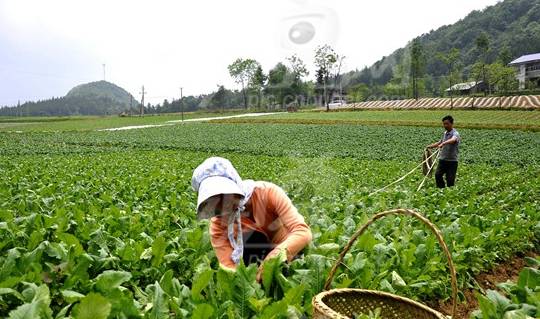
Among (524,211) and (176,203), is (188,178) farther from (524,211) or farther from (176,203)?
(524,211)

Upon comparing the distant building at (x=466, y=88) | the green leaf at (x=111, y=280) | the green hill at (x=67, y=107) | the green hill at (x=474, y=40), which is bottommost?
the green leaf at (x=111, y=280)

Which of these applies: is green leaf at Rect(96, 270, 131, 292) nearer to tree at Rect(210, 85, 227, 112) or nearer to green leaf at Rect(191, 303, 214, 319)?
green leaf at Rect(191, 303, 214, 319)

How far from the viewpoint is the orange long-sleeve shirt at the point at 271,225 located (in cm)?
329

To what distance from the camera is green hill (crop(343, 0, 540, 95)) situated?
95.9 metres

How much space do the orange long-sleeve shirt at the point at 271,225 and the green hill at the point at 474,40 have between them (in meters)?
87.1

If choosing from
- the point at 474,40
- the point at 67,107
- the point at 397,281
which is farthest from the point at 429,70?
the point at 67,107

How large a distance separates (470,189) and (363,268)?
9.36 m

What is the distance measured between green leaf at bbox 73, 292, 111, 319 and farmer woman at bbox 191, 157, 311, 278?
3.31 feet

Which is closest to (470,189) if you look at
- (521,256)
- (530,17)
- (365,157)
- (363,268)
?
(521,256)

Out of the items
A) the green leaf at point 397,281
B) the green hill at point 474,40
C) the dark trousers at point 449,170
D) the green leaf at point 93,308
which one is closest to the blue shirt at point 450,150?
the dark trousers at point 449,170

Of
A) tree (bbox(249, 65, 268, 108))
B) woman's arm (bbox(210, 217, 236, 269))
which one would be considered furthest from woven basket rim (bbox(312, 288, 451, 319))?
tree (bbox(249, 65, 268, 108))

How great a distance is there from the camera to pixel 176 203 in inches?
295

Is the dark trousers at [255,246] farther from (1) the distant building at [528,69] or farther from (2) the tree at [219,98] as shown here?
(2) the tree at [219,98]

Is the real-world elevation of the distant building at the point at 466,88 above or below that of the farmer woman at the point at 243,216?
above
